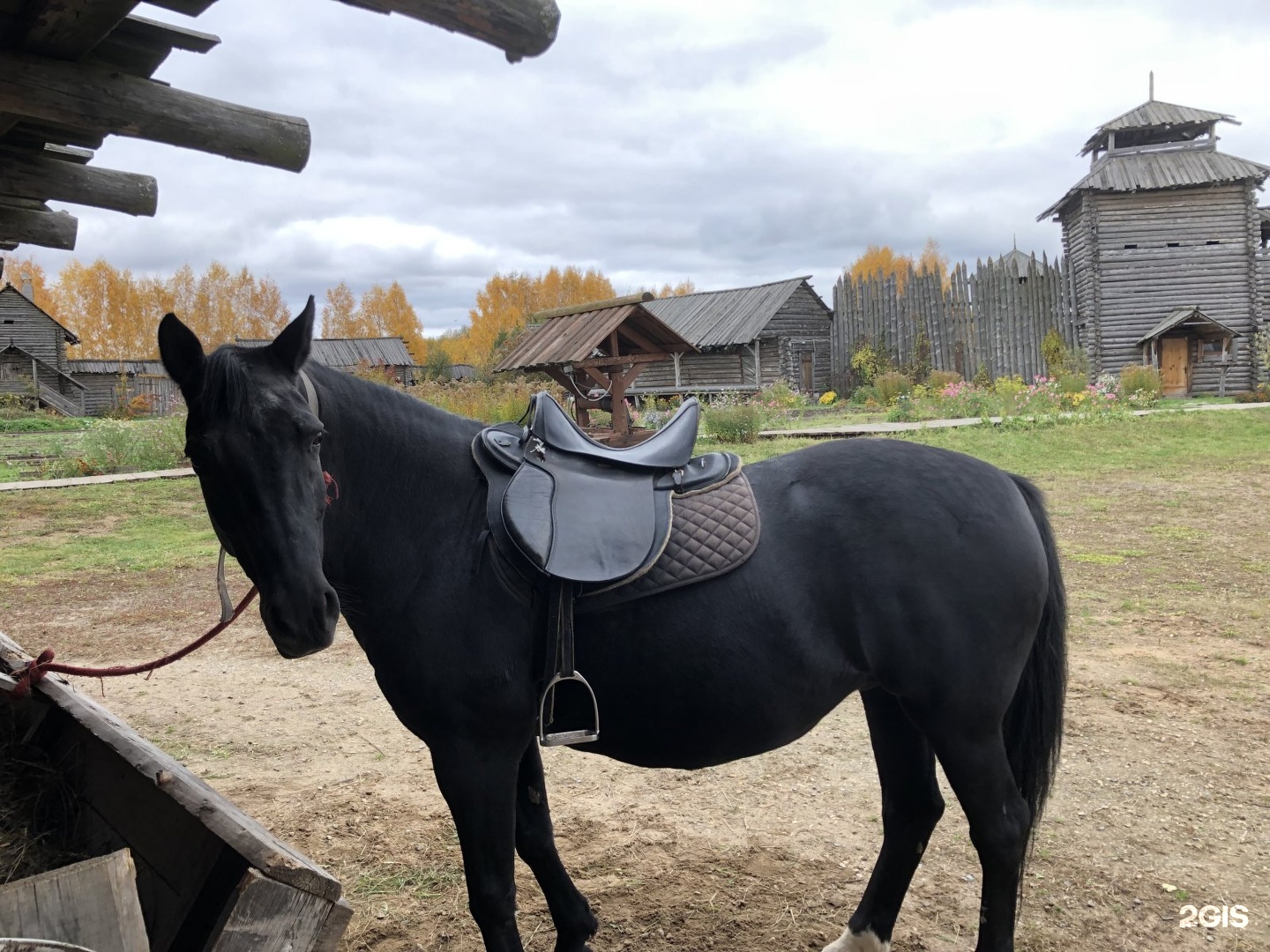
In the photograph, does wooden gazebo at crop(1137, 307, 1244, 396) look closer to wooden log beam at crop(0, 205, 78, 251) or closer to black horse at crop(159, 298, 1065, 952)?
black horse at crop(159, 298, 1065, 952)

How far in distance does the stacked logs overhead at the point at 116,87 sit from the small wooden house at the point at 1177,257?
29.7 meters

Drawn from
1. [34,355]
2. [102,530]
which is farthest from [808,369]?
[34,355]

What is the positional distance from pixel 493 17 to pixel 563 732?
72.3 inches

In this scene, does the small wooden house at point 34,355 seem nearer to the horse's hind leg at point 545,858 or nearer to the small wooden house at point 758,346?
the small wooden house at point 758,346

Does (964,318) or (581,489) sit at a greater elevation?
(964,318)

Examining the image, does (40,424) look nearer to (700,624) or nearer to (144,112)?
(144,112)

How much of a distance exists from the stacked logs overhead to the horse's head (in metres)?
0.86

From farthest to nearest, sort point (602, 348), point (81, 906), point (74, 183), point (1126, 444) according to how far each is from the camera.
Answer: point (602, 348)
point (1126, 444)
point (74, 183)
point (81, 906)

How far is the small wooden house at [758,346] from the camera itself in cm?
3506

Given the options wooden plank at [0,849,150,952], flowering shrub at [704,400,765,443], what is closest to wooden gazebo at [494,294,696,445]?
flowering shrub at [704,400,765,443]

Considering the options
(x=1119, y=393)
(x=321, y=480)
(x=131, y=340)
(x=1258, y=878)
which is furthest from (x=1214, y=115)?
(x=131, y=340)

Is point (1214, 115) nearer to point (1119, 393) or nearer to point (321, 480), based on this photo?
point (1119, 393)

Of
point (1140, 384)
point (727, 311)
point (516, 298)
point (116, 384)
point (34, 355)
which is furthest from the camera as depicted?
point (516, 298)

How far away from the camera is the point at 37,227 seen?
4281mm
